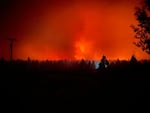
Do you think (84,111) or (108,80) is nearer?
(84,111)

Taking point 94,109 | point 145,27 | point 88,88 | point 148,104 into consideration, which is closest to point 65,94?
point 88,88

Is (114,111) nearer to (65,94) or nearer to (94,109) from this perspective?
(94,109)

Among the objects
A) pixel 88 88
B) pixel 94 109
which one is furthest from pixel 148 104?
pixel 88 88

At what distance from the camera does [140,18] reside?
41.0 m

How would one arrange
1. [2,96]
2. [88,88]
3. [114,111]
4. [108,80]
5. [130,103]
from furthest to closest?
[108,80] → [88,88] → [2,96] → [130,103] → [114,111]

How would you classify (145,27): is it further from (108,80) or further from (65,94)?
(65,94)

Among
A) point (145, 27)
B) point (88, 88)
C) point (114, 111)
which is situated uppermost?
point (145, 27)

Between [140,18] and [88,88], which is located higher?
[140,18]

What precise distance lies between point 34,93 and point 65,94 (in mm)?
3503

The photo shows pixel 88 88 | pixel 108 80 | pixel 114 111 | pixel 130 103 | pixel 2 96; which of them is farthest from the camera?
pixel 108 80

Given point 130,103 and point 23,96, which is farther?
point 23,96

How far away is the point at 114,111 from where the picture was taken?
27719mm

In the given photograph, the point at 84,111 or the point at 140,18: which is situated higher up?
the point at 140,18

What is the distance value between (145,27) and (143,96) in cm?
1228
